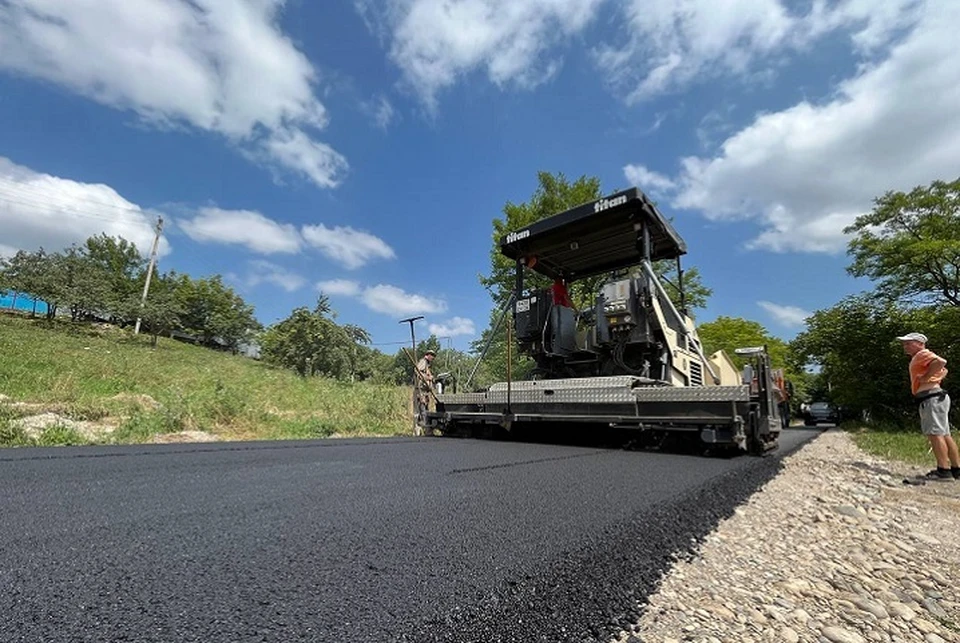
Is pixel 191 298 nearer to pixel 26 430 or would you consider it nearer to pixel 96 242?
pixel 96 242

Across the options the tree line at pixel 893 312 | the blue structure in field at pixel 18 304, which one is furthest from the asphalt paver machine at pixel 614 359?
the blue structure in field at pixel 18 304

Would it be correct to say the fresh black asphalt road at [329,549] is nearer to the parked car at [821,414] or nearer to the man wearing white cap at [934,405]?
the man wearing white cap at [934,405]

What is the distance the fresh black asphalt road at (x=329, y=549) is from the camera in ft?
3.22

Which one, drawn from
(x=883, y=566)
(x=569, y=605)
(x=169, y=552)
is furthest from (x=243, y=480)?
(x=883, y=566)

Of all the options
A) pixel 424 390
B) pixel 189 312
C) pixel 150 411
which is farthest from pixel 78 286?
pixel 424 390

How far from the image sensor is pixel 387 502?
6.74ft

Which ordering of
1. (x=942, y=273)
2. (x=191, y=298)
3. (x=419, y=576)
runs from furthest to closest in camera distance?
(x=191, y=298) < (x=942, y=273) < (x=419, y=576)

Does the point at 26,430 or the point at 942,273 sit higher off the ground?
the point at 942,273

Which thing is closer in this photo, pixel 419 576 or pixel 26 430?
pixel 419 576

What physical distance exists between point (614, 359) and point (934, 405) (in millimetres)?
2868

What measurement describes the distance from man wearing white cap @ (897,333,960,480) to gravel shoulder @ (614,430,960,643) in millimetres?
1478

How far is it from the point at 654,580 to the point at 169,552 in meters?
1.45

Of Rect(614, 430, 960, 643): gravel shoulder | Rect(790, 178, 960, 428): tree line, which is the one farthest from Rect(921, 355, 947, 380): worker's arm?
Rect(790, 178, 960, 428): tree line

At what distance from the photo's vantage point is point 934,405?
4.22 m
